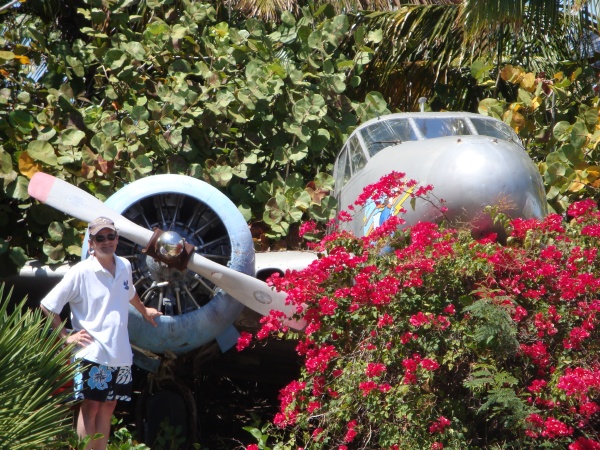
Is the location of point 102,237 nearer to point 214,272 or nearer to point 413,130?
point 214,272

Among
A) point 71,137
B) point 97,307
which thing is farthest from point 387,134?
point 97,307

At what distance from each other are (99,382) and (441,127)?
384 centimetres

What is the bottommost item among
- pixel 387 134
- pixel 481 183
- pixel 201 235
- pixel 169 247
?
pixel 481 183

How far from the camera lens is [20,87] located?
9.86 meters

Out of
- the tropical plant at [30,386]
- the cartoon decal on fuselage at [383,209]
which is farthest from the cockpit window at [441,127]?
the tropical plant at [30,386]

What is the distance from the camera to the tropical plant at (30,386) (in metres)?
4.44

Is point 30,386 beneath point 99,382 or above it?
beneath

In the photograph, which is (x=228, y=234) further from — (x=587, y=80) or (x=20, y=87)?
(x=587, y=80)

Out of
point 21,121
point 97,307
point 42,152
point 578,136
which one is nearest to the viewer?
point 97,307

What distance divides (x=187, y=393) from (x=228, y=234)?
148 cm

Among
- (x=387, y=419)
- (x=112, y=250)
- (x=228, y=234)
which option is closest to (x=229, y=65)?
(x=228, y=234)

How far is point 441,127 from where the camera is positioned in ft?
27.8

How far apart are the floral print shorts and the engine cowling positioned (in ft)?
4.18

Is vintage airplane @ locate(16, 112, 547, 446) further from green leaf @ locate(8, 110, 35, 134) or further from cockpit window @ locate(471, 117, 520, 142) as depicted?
green leaf @ locate(8, 110, 35, 134)
